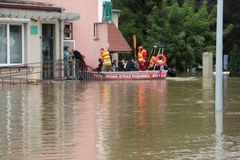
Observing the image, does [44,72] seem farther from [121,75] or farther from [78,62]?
[121,75]

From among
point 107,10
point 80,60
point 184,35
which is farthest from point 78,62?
point 184,35

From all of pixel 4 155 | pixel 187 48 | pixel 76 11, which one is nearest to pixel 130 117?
pixel 4 155

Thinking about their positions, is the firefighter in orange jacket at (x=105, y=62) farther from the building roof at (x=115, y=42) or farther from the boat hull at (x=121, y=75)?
the building roof at (x=115, y=42)

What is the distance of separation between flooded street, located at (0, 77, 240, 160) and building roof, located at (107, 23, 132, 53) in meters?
22.8

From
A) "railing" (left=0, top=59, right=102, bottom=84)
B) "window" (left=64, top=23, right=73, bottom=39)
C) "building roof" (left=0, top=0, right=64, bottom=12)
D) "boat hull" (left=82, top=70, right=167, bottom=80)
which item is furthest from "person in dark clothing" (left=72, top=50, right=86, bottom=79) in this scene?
"building roof" (left=0, top=0, right=64, bottom=12)

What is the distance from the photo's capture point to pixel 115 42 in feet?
156

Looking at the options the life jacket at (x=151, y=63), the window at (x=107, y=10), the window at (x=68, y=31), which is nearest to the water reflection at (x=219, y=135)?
the window at (x=68, y=31)

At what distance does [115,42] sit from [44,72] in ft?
48.5

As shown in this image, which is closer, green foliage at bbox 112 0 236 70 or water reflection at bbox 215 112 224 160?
water reflection at bbox 215 112 224 160

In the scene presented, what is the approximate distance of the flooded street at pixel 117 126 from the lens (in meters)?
11.6

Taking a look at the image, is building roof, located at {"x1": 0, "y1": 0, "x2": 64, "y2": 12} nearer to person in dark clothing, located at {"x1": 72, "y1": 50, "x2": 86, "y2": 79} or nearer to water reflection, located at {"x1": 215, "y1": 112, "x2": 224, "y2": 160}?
person in dark clothing, located at {"x1": 72, "y1": 50, "x2": 86, "y2": 79}

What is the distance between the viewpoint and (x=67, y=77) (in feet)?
111

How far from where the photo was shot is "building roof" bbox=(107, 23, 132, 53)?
4679cm

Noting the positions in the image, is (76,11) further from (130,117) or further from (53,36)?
(130,117)
